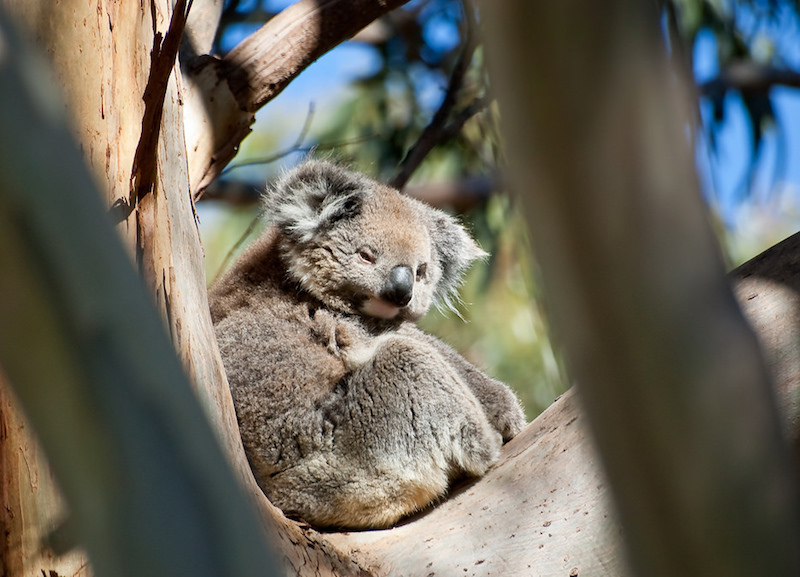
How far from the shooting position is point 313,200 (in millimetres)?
3361

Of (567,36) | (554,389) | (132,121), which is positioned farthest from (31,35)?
(554,389)

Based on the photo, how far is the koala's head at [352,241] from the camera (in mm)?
3242

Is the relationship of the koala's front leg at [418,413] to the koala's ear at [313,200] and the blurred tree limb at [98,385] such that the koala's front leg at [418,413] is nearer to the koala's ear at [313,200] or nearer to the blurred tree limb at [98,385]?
the koala's ear at [313,200]

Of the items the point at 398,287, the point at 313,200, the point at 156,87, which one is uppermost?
the point at 313,200

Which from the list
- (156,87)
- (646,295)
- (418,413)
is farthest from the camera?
(418,413)

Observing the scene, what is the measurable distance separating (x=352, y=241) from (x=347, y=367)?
0.57 meters

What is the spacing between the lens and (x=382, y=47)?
21.5 feet

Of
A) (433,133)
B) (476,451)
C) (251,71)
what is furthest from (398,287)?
(433,133)

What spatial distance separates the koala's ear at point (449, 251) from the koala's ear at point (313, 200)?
0.50 m

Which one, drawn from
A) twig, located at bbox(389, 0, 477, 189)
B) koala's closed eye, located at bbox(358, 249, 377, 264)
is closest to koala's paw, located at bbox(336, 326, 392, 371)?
koala's closed eye, located at bbox(358, 249, 377, 264)

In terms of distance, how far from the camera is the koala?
103 inches

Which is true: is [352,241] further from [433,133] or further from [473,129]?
[473,129]

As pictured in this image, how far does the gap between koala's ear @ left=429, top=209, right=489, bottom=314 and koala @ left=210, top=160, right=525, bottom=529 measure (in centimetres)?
16

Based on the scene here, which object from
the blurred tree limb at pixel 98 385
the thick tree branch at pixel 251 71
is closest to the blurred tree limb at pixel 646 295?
the blurred tree limb at pixel 98 385
